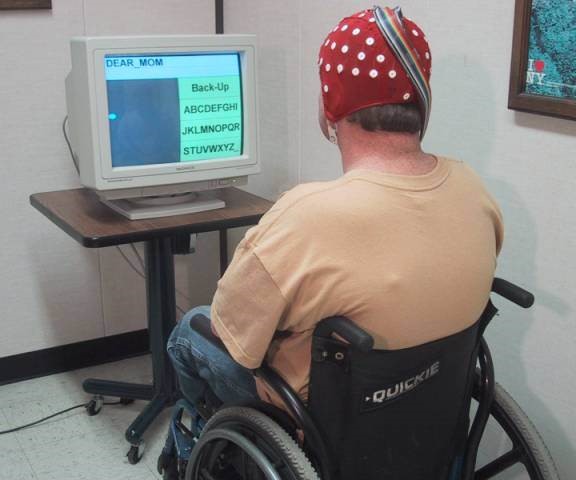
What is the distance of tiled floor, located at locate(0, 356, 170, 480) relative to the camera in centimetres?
223

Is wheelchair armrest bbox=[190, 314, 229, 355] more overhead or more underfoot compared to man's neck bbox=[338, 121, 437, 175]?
more underfoot

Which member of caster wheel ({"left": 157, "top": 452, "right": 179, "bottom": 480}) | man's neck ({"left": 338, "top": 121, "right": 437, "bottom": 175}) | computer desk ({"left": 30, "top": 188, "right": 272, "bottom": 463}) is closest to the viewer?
man's neck ({"left": 338, "top": 121, "right": 437, "bottom": 175})

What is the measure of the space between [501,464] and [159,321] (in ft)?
3.77

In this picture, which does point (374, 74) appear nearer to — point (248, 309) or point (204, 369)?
point (248, 309)

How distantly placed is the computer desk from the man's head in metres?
0.88

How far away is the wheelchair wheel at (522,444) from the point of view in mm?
1485

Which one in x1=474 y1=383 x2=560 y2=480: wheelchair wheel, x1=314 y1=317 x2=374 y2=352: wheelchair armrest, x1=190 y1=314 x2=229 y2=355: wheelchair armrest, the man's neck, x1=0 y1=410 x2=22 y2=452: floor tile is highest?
the man's neck

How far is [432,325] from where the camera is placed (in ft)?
4.15

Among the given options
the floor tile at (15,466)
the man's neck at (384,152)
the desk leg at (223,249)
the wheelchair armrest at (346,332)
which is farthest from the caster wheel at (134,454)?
the man's neck at (384,152)

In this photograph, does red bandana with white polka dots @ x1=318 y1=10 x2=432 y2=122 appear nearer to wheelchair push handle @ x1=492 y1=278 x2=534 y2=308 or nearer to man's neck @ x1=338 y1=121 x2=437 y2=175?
man's neck @ x1=338 y1=121 x2=437 y2=175

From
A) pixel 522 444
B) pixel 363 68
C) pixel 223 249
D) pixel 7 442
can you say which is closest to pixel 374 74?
pixel 363 68

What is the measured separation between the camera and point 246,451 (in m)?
1.35

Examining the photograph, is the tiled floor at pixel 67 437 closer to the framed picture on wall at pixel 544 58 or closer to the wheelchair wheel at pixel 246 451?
the wheelchair wheel at pixel 246 451

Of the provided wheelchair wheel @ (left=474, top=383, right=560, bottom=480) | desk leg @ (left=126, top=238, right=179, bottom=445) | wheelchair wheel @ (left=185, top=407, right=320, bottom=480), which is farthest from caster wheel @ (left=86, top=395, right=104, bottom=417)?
wheelchair wheel @ (left=474, top=383, right=560, bottom=480)
